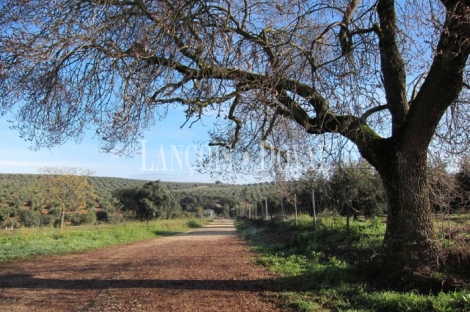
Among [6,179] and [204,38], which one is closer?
[204,38]

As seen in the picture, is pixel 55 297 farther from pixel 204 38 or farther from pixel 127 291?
pixel 204 38

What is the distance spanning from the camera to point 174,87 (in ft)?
20.3

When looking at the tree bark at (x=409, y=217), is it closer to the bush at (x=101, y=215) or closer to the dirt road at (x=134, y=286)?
the dirt road at (x=134, y=286)

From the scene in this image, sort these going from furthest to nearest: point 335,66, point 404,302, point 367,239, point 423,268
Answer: point 367,239 < point 335,66 < point 423,268 < point 404,302

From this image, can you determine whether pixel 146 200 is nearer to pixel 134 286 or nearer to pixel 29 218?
pixel 29 218

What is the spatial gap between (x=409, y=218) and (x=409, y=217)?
18mm

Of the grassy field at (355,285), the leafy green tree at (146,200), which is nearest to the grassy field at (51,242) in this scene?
the grassy field at (355,285)

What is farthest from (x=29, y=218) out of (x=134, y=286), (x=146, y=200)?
(x=134, y=286)

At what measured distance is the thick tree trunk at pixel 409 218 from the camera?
5.86 metres

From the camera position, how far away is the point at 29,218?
48.3m

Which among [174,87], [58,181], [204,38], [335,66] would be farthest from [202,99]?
[58,181]

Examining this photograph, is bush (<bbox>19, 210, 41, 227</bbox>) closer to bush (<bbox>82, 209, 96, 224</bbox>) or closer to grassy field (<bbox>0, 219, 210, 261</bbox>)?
bush (<bbox>82, 209, 96, 224</bbox>)

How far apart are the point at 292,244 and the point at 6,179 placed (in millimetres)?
64042

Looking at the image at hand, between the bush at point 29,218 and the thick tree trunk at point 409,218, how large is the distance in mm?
51127
